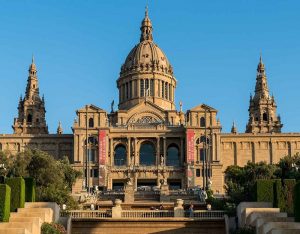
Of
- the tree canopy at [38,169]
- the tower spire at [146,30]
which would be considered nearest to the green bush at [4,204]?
the tree canopy at [38,169]

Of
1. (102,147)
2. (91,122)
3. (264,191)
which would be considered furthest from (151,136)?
(264,191)

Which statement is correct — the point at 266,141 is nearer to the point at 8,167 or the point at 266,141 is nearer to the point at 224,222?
the point at 8,167

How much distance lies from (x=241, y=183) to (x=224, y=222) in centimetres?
3385

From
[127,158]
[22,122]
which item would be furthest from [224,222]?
[22,122]

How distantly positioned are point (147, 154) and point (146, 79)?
2044cm

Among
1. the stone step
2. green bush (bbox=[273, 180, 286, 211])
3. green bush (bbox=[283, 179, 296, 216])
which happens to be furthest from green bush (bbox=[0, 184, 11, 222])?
green bush (bbox=[283, 179, 296, 216])

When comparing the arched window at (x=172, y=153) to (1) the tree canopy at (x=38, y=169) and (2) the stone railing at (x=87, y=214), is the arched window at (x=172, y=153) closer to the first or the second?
(1) the tree canopy at (x=38, y=169)

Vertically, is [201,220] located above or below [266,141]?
below

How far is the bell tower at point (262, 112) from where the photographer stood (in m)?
126

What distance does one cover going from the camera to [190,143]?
11144 centimetres

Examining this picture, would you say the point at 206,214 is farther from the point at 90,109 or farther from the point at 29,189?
the point at 90,109

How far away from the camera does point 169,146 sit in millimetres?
116375

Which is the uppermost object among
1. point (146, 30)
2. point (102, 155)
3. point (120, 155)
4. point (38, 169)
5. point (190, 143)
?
point (146, 30)

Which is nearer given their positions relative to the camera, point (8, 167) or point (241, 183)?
point (8, 167)
